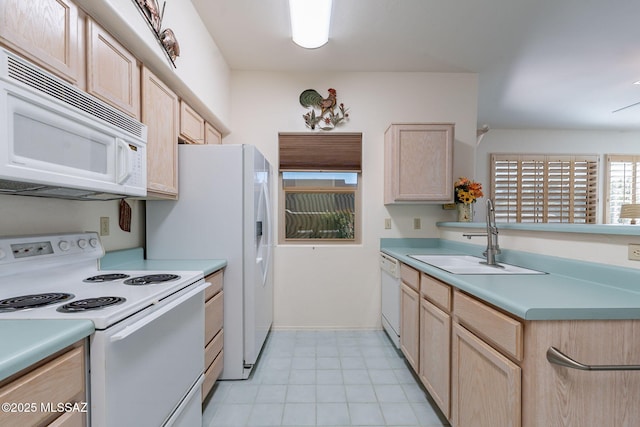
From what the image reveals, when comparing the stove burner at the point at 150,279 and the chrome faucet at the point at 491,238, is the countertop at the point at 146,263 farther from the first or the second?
the chrome faucet at the point at 491,238

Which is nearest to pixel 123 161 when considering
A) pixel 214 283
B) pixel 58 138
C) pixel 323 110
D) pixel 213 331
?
pixel 58 138

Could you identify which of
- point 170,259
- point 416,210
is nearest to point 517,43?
point 416,210

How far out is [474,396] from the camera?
1.21 meters

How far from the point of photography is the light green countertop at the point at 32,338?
598 mm

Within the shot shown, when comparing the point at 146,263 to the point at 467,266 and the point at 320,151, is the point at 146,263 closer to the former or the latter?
the point at 320,151

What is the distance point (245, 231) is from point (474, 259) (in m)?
1.71

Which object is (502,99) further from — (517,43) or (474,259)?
(474,259)

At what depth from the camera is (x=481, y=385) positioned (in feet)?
3.82

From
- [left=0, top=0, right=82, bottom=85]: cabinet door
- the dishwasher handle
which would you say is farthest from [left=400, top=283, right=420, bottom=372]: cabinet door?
[left=0, top=0, right=82, bottom=85]: cabinet door

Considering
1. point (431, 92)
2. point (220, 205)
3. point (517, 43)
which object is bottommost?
point (220, 205)

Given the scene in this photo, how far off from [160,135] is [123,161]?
54 centimetres

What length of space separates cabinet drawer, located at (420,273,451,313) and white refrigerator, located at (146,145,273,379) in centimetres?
118

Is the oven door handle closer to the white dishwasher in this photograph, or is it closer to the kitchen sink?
the kitchen sink

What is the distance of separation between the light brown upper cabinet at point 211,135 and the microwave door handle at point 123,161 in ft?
3.99
